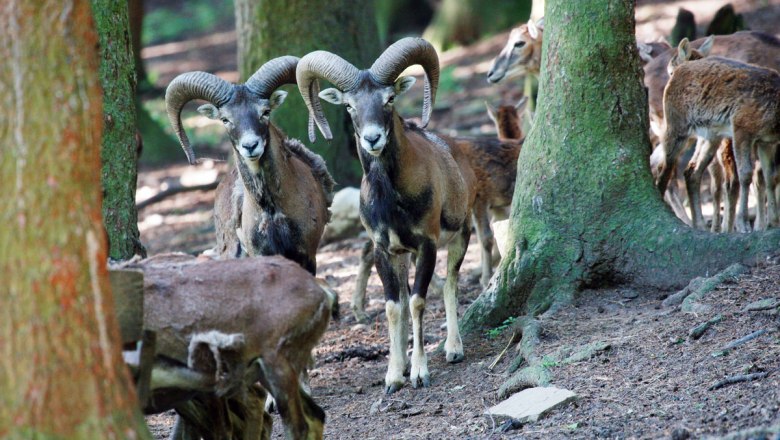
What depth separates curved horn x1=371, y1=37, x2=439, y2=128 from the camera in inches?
340

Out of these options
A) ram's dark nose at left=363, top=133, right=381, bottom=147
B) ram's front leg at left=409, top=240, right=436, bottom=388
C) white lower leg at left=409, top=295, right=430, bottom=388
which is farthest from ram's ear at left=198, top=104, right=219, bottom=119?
white lower leg at left=409, top=295, right=430, bottom=388

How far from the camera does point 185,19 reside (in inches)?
1503

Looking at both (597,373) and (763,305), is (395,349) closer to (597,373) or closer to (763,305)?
(597,373)

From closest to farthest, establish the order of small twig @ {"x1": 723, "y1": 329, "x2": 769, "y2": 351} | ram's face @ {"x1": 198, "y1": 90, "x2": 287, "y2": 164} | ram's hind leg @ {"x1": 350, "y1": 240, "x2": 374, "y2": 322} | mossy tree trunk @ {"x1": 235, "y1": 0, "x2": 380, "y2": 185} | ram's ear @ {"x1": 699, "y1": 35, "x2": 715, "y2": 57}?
small twig @ {"x1": 723, "y1": 329, "x2": 769, "y2": 351}, ram's face @ {"x1": 198, "y1": 90, "x2": 287, "y2": 164}, ram's hind leg @ {"x1": 350, "y1": 240, "x2": 374, "y2": 322}, ram's ear @ {"x1": 699, "y1": 35, "x2": 715, "y2": 57}, mossy tree trunk @ {"x1": 235, "y1": 0, "x2": 380, "y2": 185}

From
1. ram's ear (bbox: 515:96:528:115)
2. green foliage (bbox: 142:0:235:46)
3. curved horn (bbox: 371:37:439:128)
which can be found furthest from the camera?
green foliage (bbox: 142:0:235:46)

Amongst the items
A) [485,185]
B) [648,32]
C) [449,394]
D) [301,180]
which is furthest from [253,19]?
[648,32]

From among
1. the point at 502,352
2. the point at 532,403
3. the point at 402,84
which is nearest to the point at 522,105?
the point at 402,84

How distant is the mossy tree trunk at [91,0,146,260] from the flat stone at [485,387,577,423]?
9.94 ft

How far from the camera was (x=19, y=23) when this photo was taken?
4.33 m

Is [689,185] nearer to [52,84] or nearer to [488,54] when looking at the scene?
[52,84]

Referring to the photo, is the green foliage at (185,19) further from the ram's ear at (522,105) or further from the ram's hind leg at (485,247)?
the ram's hind leg at (485,247)

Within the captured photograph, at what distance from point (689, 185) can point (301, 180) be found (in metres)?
4.49

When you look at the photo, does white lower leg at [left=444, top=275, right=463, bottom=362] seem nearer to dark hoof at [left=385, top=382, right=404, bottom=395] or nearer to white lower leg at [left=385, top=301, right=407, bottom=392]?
white lower leg at [left=385, top=301, right=407, bottom=392]

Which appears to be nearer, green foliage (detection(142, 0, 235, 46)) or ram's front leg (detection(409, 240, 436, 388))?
ram's front leg (detection(409, 240, 436, 388))
